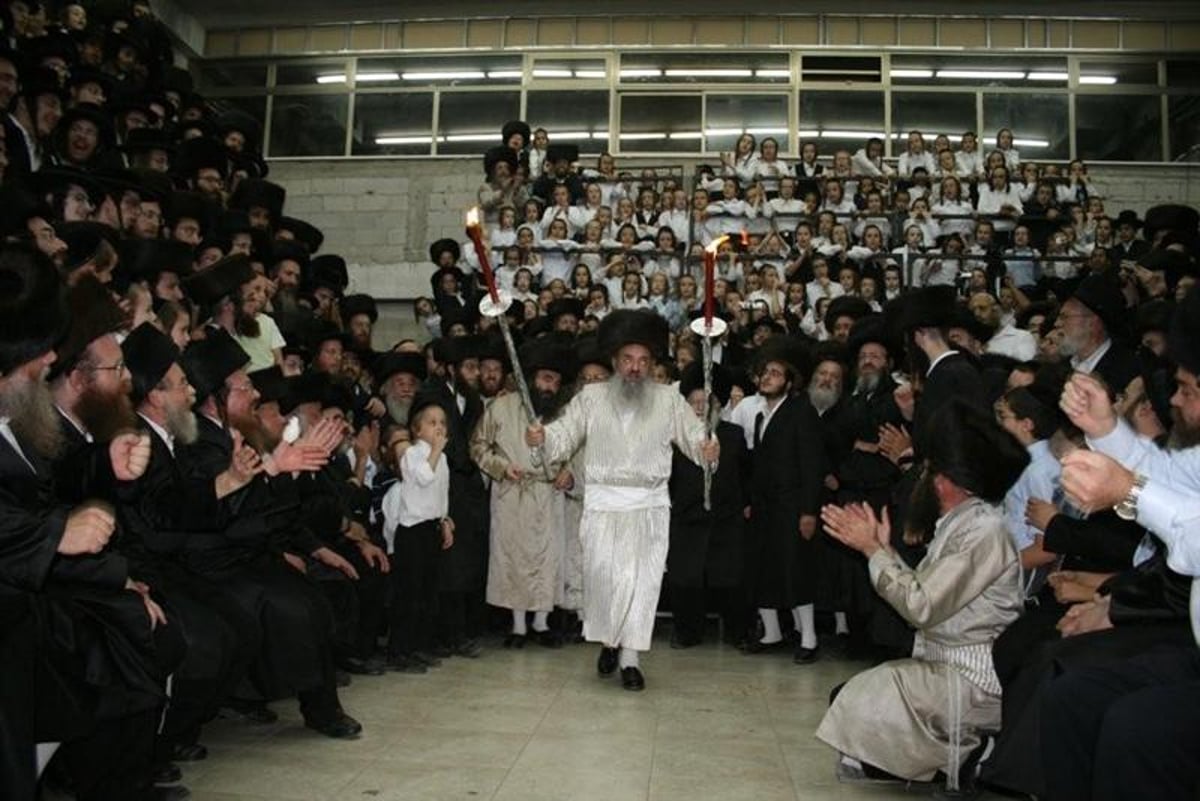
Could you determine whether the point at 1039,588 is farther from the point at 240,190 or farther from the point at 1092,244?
the point at 1092,244

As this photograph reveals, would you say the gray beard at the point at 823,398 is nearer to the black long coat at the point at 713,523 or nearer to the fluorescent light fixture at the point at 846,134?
the black long coat at the point at 713,523

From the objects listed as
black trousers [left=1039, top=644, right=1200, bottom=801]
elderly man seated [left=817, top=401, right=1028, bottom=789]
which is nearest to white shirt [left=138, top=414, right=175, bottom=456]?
elderly man seated [left=817, top=401, right=1028, bottom=789]

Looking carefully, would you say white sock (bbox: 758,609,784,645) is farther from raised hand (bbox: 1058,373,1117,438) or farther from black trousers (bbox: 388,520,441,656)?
raised hand (bbox: 1058,373,1117,438)

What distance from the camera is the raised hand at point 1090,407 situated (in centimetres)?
380

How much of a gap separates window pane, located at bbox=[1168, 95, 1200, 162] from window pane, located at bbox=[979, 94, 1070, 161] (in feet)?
5.91

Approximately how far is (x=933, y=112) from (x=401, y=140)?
970 cm

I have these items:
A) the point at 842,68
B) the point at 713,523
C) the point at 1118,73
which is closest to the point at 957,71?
the point at 842,68

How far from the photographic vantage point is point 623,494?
6867mm

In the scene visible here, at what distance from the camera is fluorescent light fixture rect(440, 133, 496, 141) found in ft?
66.3

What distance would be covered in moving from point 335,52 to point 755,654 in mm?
16494

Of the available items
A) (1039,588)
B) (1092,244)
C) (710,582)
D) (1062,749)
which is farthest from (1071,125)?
(1062,749)

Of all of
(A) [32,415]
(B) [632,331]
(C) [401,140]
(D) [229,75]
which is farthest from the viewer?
(D) [229,75]

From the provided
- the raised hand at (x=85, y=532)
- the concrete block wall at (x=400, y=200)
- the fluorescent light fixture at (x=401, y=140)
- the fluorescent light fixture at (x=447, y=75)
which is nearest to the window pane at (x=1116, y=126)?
the concrete block wall at (x=400, y=200)

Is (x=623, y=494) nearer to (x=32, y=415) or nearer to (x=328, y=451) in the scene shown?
(x=328, y=451)
